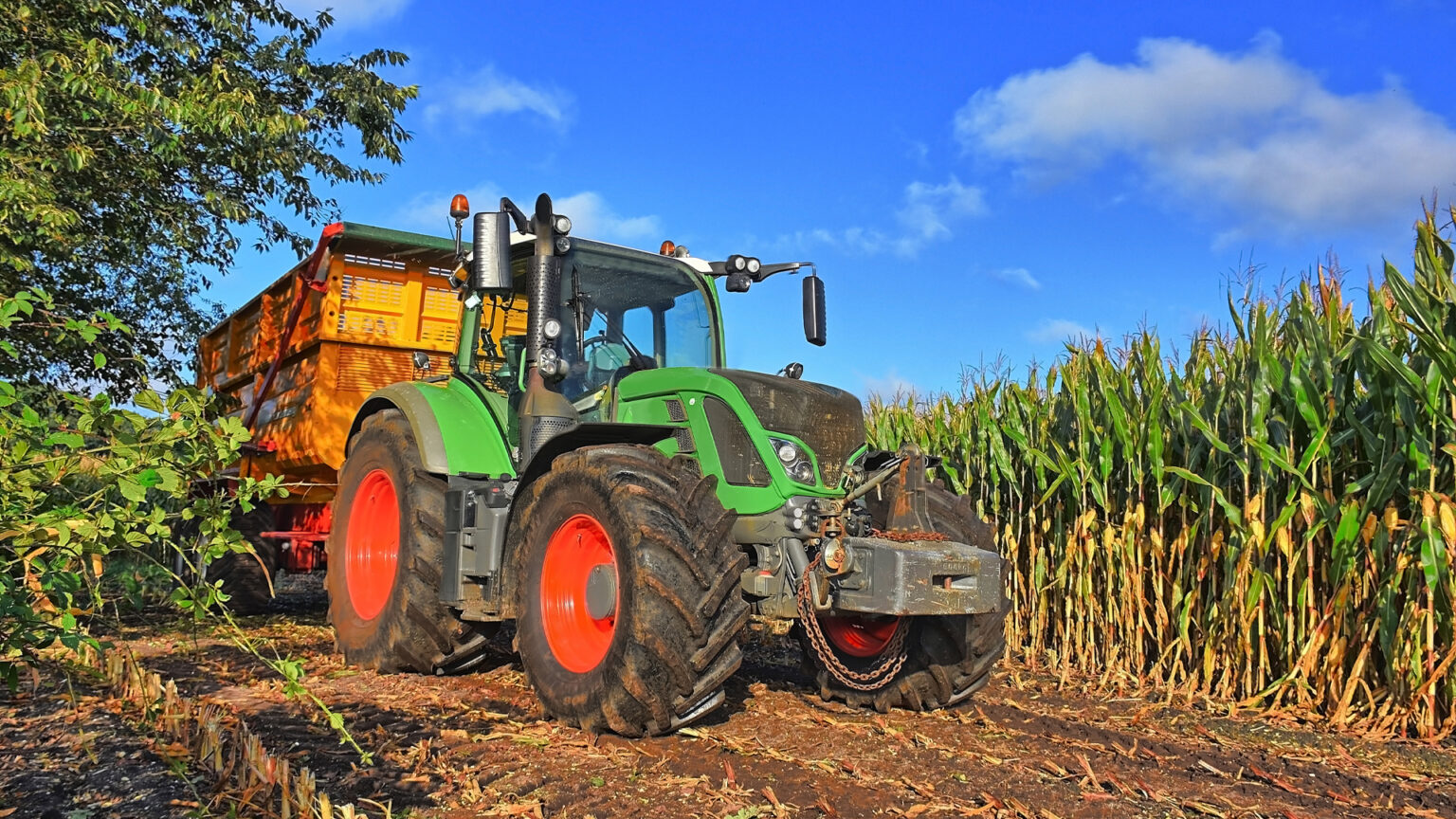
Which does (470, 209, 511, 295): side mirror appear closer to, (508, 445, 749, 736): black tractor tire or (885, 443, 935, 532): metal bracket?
(508, 445, 749, 736): black tractor tire

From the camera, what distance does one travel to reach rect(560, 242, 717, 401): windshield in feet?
18.5

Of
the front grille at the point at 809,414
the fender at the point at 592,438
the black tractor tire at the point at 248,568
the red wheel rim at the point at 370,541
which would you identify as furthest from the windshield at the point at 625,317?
the black tractor tire at the point at 248,568

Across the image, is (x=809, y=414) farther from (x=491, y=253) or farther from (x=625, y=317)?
(x=491, y=253)

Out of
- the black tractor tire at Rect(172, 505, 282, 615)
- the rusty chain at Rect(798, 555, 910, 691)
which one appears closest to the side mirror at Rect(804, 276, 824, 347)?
the rusty chain at Rect(798, 555, 910, 691)

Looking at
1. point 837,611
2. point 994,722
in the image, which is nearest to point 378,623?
point 837,611

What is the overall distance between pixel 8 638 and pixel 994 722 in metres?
4.06

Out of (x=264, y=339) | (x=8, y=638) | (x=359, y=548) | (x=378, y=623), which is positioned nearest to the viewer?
(x=8, y=638)

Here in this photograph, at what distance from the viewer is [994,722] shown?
199 inches

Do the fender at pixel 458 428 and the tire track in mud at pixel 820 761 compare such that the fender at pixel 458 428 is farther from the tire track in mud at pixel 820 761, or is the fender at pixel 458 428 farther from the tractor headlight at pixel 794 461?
the tractor headlight at pixel 794 461

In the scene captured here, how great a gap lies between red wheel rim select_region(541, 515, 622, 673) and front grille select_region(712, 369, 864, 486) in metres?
0.96

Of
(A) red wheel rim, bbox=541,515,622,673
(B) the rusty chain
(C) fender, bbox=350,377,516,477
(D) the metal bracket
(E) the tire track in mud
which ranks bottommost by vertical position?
(E) the tire track in mud

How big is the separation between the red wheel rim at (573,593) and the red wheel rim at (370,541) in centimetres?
196

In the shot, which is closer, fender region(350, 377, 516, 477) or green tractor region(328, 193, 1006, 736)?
green tractor region(328, 193, 1006, 736)

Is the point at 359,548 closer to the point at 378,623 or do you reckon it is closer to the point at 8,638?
the point at 378,623
